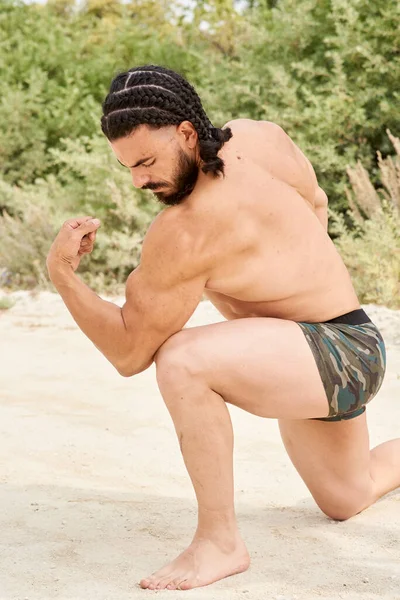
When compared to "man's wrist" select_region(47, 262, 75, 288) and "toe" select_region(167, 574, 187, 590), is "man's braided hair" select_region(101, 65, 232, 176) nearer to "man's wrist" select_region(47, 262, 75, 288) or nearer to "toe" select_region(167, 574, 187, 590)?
"man's wrist" select_region(47, 262, 75, 288)

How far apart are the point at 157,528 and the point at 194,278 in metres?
0.86

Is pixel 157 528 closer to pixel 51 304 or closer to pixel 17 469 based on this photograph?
pixel 17 469

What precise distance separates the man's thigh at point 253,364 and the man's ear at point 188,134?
499 mm

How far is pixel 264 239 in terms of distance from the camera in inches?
101

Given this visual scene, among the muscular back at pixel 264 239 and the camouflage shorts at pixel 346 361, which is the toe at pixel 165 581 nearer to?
the camouflage shorts at pixel 346 361

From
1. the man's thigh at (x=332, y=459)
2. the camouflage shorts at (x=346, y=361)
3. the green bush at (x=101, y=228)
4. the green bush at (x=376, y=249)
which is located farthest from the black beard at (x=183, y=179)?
the green bush at (x=101, y=228)

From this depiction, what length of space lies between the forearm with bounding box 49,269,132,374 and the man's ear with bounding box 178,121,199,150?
1.58 ft

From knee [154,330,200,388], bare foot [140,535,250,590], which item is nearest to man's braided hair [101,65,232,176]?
knee [154,330,200,388]

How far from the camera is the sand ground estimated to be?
2400mm

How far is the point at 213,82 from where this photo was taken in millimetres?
8703

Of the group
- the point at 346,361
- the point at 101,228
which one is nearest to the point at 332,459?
the point at 346,361

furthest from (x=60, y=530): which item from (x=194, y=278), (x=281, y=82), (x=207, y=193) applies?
(x=281, y=82)

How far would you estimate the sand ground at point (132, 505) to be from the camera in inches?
94.5

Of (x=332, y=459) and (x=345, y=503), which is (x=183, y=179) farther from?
(x=345, y=503)
